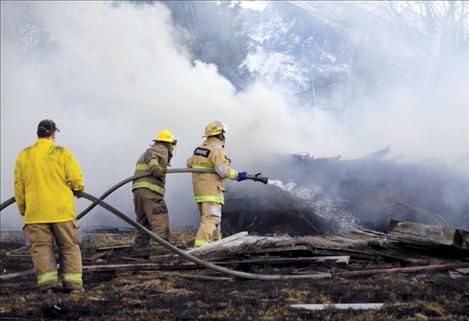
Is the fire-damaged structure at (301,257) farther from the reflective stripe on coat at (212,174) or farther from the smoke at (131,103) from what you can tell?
the smoke at (131,103)

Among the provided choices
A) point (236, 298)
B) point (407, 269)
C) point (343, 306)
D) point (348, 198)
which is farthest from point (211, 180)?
point (343, 306)

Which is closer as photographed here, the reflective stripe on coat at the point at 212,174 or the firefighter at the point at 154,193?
the reflective stripe on coat at the point at 212,174

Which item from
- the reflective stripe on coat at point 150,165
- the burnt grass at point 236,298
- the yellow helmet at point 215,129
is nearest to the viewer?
the burnt grass at point 236,298

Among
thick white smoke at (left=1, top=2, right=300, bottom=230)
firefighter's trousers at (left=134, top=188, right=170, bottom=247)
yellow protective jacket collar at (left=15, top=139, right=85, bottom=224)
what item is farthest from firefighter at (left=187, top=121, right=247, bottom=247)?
thick white smoke at (left=1, top=2, right=300, bottom=230)

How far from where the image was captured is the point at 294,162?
36.7ft

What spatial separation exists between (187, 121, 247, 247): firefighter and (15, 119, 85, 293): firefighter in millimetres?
2348

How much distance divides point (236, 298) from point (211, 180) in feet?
10.7

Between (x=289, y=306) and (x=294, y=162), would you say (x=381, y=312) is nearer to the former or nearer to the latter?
(x=289, y=306)

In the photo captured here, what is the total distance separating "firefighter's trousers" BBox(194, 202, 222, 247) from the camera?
7.26 m

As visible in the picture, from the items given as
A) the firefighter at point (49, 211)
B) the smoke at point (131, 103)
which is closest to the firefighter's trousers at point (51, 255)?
the firefighter at point (49, 211)

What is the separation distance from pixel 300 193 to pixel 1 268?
16.4 ft

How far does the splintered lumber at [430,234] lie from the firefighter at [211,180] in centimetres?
206

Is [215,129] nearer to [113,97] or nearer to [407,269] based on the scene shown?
[407,269]

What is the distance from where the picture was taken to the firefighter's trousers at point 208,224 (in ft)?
23.8
